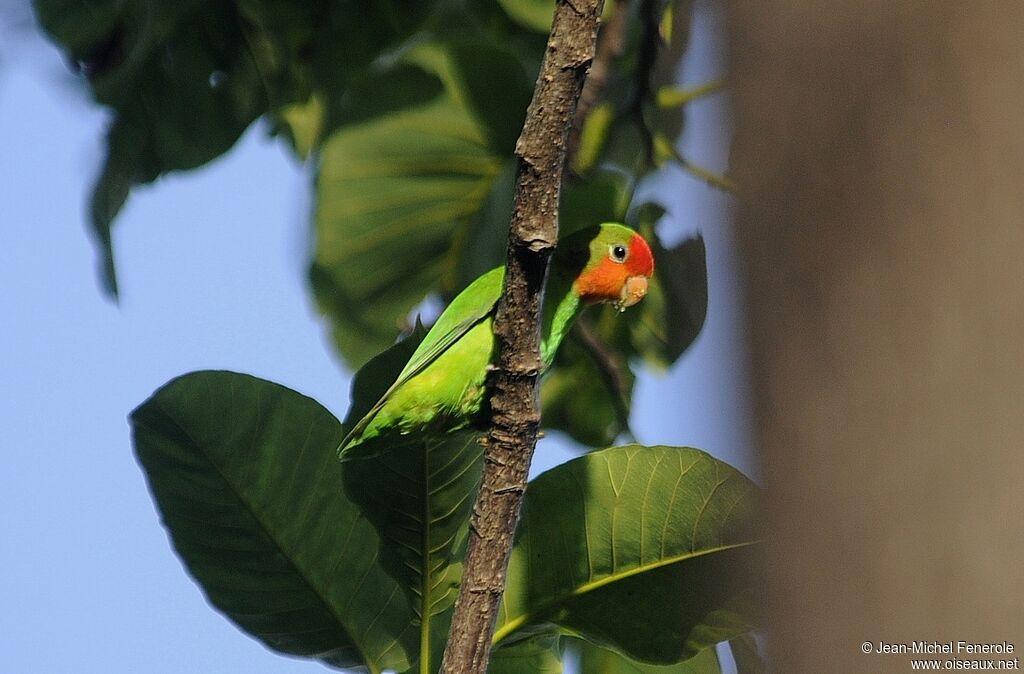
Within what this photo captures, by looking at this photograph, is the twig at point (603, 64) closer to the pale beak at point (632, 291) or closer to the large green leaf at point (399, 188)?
the large green leaf at point (399, 188)

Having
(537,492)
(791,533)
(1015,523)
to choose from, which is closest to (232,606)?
(537,492)

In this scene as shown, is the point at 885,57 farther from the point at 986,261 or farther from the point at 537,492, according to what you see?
the point at 537,492

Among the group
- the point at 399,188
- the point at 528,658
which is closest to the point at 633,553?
the point at 528,658

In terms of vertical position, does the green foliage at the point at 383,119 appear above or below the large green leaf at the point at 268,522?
above

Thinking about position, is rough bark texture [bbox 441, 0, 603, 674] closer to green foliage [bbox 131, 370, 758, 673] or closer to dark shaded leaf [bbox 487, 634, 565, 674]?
green foliage [bbox 131, 370, 758, 673]

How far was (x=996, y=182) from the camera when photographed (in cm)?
62

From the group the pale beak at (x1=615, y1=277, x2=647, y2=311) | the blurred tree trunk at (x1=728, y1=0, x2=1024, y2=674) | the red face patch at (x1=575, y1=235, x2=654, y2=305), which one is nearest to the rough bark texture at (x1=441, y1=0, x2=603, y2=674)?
the red face patch at (x1=575, y1=235, x2=654, y2=305)

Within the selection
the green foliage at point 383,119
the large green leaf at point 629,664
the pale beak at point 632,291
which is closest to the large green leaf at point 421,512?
the large green leaf at point 629,664

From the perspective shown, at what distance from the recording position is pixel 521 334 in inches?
63.7

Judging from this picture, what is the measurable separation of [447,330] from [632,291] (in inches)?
20.8

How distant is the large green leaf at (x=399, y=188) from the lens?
10.2 feet

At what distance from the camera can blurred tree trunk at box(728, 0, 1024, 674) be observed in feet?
1.96

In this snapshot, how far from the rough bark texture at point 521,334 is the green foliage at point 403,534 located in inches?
8.7

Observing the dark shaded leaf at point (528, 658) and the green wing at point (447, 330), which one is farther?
the dark shaded leaf at point (528, 658)
